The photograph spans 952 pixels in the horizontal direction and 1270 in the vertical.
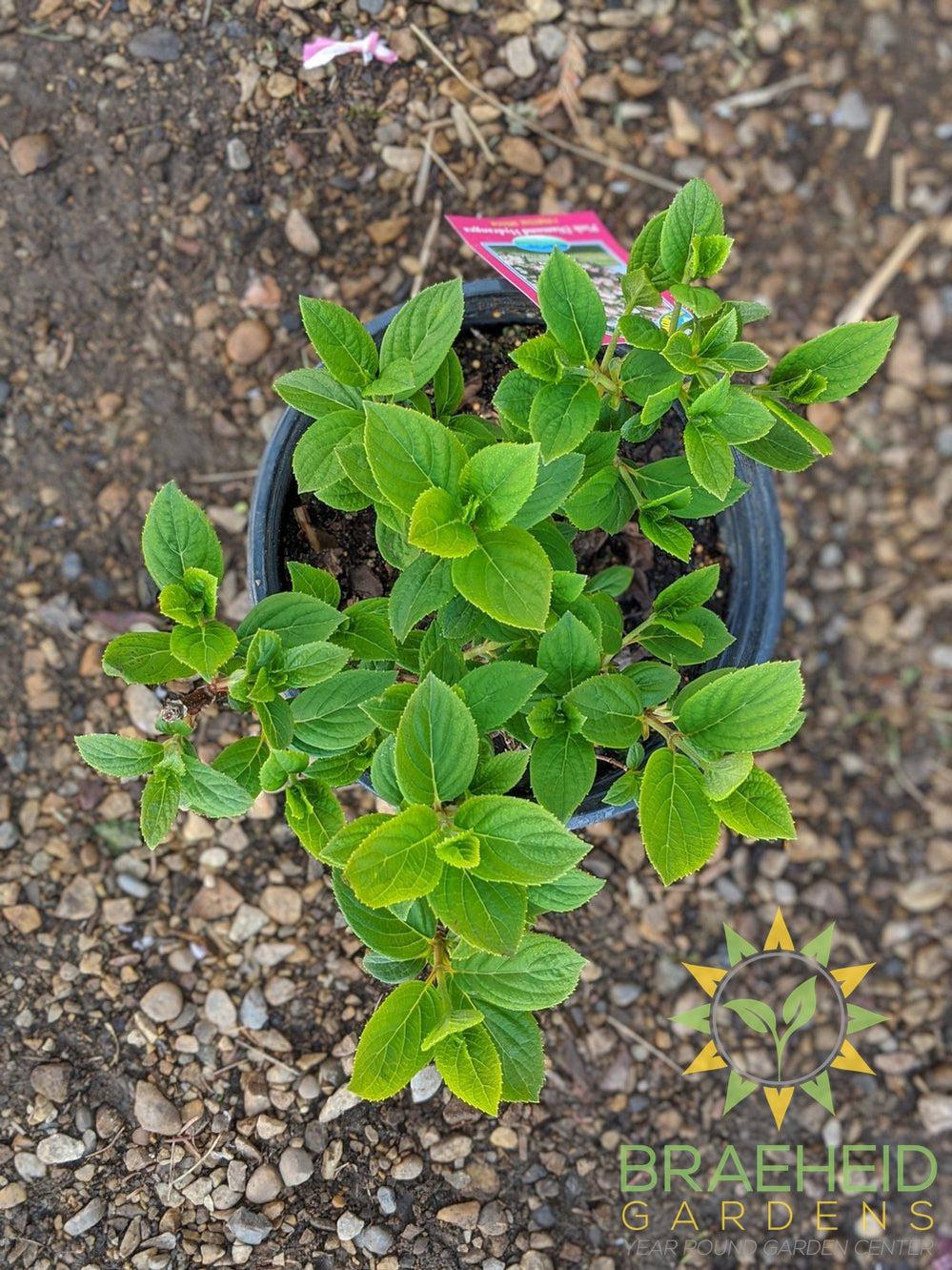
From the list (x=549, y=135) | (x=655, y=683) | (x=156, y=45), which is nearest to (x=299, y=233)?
(x=156, y=45)

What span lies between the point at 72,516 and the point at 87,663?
1.08 ft

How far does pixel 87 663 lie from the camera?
2258 mm

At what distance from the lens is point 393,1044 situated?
1.32 m

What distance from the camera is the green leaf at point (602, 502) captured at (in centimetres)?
148

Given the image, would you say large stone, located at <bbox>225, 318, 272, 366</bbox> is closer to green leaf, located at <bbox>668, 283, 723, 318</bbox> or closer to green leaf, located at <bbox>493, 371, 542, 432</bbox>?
green leaf, located at <bbox>493, 371, 542, 432</bbox>

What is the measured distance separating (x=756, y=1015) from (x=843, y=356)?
1575 mm

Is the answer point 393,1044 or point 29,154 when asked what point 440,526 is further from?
point 29,154

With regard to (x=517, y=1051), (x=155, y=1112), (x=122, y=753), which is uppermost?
(x=122, y=753)

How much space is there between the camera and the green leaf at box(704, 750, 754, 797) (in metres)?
1.24

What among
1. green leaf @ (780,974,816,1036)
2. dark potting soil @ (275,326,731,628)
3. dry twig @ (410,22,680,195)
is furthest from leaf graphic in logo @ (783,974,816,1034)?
dry twig @ (410,22,680,195)

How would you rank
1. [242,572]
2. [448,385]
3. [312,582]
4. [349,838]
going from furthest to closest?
[242,572], [448,385], [312,582], [349,838]

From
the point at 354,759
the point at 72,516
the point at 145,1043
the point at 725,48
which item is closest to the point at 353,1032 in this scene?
the point at 145,1043

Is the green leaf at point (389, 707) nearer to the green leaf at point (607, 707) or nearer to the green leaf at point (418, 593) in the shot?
the green leaf at point (418, 593)

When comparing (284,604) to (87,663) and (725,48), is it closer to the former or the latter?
(87,663)
